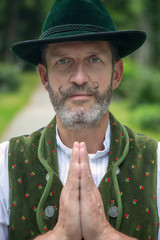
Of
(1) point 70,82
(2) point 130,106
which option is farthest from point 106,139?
(2) point 130,106

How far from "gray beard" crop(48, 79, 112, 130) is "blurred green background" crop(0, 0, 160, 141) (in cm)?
717

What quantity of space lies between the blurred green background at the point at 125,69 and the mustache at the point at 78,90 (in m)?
7.26

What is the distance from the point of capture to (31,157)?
265 centimetres

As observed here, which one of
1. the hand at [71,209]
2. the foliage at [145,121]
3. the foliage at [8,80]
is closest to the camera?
the hand at [71,209]

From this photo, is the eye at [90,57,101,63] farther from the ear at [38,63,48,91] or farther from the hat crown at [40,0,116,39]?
the ear at [38,63,48,91]

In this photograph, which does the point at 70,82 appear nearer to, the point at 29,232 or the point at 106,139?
the point at 106,139

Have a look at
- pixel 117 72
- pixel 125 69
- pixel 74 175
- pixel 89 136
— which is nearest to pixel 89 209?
pixel 74 175

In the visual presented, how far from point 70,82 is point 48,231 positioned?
96 centimetres

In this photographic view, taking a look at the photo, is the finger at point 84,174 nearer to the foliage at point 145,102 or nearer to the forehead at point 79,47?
the forehead at point 79,47

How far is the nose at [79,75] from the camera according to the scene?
8.12ft

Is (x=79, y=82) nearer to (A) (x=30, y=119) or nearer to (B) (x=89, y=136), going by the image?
(B) (x=89, y=136)

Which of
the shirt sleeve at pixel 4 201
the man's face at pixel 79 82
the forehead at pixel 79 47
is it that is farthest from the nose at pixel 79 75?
the shirt sleeve at pixel 4 201

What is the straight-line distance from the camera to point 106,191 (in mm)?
2473

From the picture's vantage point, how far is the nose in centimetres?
247
